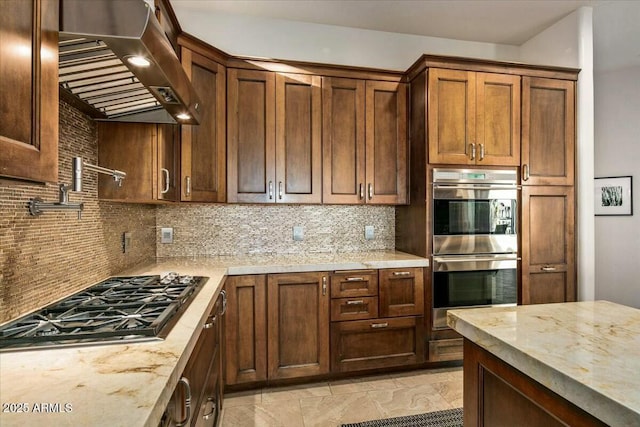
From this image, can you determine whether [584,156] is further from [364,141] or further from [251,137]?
[251,137]

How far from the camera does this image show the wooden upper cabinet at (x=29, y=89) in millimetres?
650

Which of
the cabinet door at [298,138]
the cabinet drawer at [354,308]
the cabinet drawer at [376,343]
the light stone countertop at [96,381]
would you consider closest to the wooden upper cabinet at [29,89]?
the light stone countertop at [96,381]

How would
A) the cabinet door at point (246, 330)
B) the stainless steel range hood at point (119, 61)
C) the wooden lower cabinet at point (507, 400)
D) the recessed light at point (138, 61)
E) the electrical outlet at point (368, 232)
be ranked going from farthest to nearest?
1. the electrical outlet at point (368, 232)
2. the cabinet door at point (246, 330)
3. the recessed light at point (138, 61)
4. the stainless steel range hood at point (119, 61)
5. the wooden lower cabinet at point (507, 400)

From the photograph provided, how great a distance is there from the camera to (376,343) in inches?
98.3

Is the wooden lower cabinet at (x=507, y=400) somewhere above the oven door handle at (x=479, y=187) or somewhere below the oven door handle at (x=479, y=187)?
below

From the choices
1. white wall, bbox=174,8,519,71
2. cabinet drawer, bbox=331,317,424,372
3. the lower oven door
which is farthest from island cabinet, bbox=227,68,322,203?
the lower oven door

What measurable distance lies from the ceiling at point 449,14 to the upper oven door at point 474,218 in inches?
57.3

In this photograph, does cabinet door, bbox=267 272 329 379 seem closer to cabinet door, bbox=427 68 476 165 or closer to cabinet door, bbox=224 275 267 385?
cabinet door, bbox=224 275 267 385

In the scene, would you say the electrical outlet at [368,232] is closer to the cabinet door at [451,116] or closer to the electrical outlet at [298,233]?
the electrical outlet at [298,233]

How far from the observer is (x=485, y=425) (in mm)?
1092

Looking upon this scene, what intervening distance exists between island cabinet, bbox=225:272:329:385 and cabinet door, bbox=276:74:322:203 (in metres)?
0.69

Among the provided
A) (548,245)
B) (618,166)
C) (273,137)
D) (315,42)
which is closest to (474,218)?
(548,245)

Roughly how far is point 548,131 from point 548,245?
36.7 inches

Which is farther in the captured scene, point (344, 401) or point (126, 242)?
point (344, 401)
